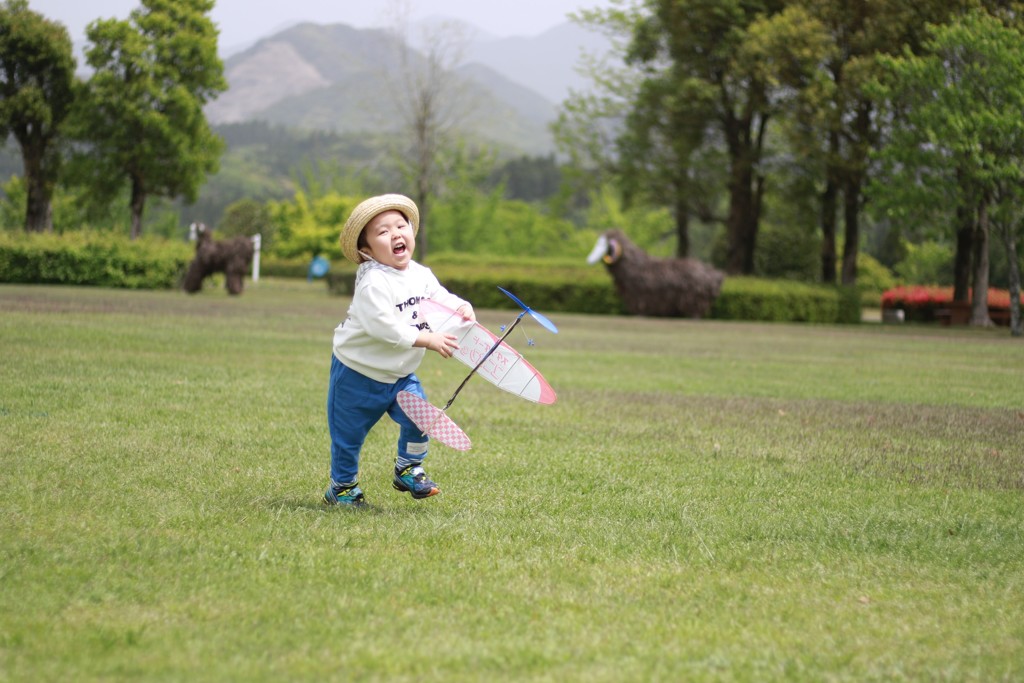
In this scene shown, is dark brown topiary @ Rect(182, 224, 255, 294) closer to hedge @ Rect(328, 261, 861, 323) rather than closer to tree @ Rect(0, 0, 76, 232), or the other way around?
hedge @ Rect(328, 261, 861, 323)

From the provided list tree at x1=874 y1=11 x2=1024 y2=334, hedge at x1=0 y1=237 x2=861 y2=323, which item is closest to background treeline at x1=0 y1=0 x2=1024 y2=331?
tree at x1=874 y1=11 x2=1024 y2=334

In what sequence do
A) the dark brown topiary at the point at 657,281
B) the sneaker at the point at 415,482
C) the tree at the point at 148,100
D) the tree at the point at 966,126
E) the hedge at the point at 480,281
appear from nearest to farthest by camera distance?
the sneaker at the point at 415,482, the tree at the point at 966,126, the dark brown topiary at the point at 657,281, the hedge at the point at 480,281, the tree at the point at 148,100

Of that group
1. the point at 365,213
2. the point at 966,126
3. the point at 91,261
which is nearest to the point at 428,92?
the point at 91,261

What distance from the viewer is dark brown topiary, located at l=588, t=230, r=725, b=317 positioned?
94.6 ft

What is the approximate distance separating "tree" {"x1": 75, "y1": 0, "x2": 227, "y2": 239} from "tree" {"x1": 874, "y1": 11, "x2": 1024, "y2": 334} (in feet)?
76.1

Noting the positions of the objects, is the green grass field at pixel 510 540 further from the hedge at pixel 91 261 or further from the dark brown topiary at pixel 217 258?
the hedge at pixel 91 261

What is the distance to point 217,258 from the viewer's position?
27.2 m

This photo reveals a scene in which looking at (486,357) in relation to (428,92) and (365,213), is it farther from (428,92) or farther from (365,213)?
(428,92)

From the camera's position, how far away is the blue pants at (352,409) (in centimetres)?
507

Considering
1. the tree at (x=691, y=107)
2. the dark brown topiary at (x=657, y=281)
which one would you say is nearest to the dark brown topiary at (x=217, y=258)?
the dark brown topiary at (x=657, y=281)

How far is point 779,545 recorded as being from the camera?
4.77 meters

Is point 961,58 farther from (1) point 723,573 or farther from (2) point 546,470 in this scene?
(1) point 723,573

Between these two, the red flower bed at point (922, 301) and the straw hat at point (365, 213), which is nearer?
the straw hat at point (365, 213)

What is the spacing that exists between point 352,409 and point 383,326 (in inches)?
17.7
